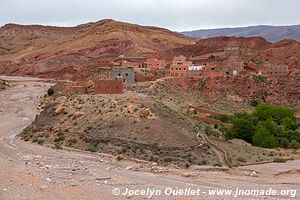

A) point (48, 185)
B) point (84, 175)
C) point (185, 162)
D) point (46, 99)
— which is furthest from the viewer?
point (46, 99)

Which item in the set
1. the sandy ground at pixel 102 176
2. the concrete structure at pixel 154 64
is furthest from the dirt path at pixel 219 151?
the concrete structure at pixel 154 64

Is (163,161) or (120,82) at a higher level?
(120,82)

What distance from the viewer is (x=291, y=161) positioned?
2992cm

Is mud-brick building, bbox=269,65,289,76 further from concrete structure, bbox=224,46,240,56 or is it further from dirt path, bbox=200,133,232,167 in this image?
dirt path, bbox=200,133,232,167

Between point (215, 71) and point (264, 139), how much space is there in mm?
31079

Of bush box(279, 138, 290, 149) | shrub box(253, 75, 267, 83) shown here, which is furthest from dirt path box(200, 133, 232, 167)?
shrub box(253, 75, 267, 83)

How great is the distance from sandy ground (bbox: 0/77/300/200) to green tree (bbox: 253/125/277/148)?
19.7 feet

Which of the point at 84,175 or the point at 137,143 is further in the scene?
the point at 137,143

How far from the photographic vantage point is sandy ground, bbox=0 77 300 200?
21656mm

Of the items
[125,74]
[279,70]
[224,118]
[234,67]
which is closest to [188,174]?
[224,118]

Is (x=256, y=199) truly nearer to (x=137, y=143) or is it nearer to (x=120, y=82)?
(x=137, y=143)

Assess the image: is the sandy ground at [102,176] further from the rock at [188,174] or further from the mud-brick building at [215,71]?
the mud-brick building at [215,71]

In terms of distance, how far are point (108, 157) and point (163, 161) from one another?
3238 mm

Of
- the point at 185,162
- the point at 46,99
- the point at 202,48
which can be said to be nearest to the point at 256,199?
the point at 185,162
